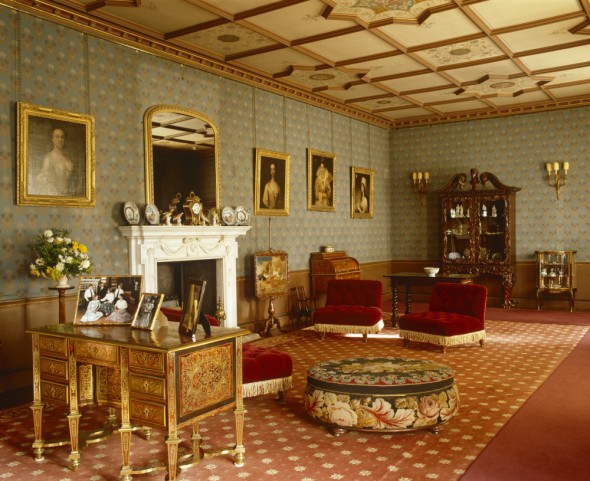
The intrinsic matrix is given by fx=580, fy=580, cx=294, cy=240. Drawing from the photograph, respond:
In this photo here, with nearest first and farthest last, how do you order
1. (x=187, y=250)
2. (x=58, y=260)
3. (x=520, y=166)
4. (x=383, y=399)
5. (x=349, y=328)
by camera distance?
(x=383, y=399) < (x=58, y=260) < (x=187, y=250) < (x=349, y=328) < (x=520, y=166)

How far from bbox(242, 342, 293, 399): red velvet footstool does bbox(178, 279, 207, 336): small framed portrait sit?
4.90 feet

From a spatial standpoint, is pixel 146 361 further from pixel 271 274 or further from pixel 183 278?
pixel 271 274

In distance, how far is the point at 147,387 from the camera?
3.71m

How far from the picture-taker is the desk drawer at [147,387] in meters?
3.64

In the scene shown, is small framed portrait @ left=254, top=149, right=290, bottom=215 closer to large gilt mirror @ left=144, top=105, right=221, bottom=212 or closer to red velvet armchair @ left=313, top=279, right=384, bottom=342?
large gilt mirror @ left=144, top=105, right=221, bottom=212

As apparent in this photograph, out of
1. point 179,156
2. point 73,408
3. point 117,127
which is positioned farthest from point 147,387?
point 179,156

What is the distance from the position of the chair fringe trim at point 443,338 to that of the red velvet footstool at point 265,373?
9.52ft

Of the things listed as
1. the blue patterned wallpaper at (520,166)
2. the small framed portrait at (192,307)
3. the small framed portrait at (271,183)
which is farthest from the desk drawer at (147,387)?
the blue patterned wallpaper at (520,166)

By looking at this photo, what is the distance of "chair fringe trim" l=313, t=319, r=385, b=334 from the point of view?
8.59m

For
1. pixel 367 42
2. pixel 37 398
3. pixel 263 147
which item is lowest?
pixel 37 398

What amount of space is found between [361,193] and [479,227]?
2616mm

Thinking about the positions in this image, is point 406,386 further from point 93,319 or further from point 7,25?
point 7,25

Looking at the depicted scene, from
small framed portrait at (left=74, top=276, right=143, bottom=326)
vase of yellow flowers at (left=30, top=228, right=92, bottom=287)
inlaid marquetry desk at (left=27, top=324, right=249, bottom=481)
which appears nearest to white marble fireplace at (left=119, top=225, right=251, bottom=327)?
vase of yellow flowers at (left=30, top=228, right=92, bottom=287)

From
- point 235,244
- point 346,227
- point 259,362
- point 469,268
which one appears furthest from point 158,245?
point 469,268
